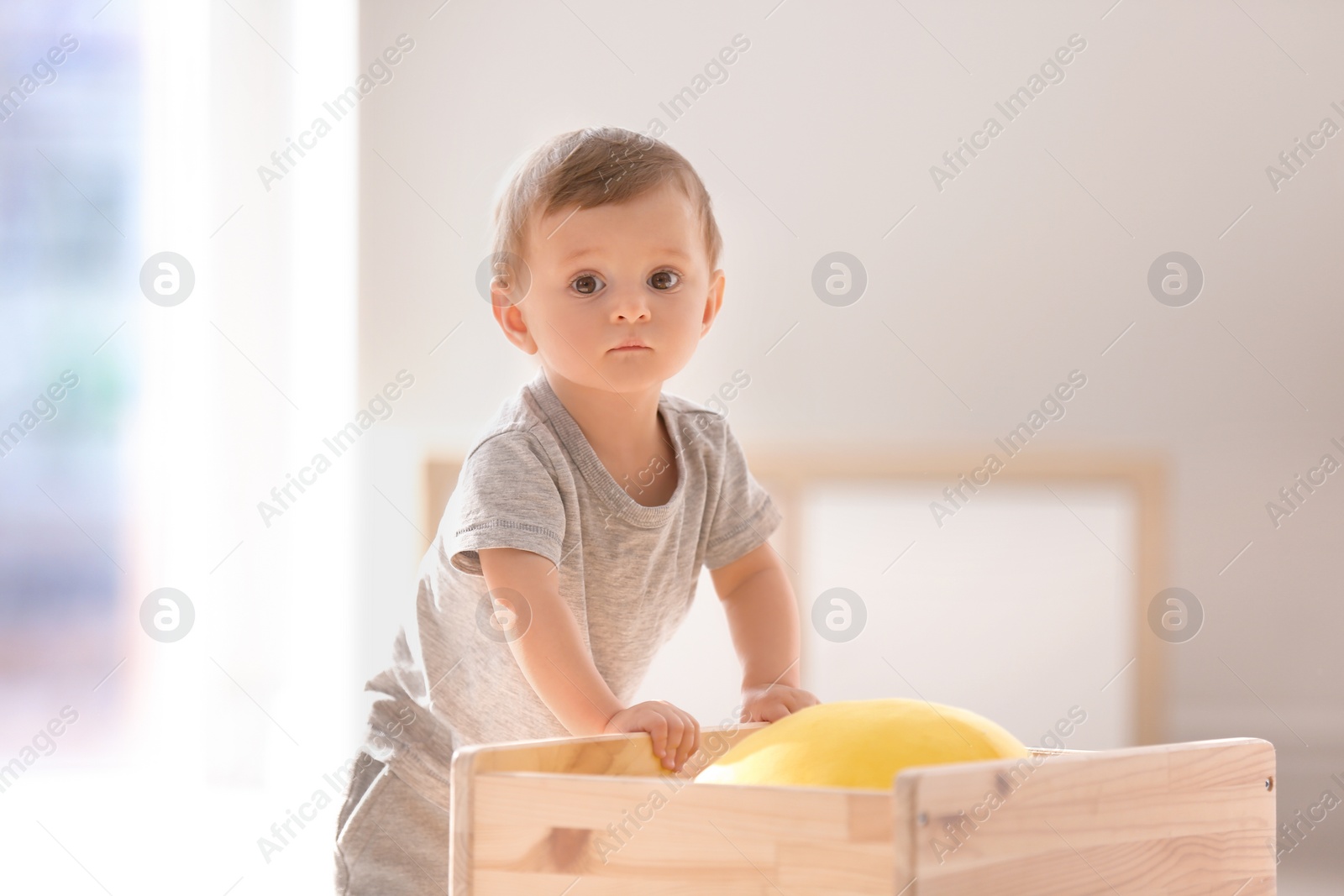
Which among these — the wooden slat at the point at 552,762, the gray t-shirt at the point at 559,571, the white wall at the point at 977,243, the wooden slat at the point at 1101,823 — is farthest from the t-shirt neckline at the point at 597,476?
the white wall at the point at 977,243

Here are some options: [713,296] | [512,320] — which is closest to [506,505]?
[512,320]

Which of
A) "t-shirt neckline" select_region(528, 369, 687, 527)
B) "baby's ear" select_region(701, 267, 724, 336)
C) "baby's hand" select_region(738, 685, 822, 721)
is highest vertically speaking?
"baby's ear" select_region(701, 267, 724, 336)

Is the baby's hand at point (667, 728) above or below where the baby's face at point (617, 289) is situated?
below

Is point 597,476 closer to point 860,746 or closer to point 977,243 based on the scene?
point 860,746

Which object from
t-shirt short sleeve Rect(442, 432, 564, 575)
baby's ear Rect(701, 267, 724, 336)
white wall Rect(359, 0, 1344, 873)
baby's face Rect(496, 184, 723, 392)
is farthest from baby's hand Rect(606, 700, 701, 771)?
white wall Rect(359, 0, 1344, 873)

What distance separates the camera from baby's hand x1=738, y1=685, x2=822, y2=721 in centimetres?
77

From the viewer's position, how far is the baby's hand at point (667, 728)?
2.21 feet

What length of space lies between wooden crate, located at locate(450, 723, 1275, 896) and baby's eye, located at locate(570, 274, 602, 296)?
13.5 inches

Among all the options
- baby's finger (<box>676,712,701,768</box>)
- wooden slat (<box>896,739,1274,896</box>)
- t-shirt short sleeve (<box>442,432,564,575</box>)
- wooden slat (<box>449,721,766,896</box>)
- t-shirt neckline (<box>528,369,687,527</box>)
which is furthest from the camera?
t-shirt neckline (<box>528,369,687,527</box>)

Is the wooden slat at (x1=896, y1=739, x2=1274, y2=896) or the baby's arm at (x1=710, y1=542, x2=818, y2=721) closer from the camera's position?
the wooden slat at (x1=896, y1=739, x2=1274, y2=896)

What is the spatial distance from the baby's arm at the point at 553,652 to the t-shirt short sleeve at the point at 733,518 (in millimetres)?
208

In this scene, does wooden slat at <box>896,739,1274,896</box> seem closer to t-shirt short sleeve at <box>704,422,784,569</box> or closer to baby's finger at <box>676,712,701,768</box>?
baby's finger at <box>676,712,701,768</box>

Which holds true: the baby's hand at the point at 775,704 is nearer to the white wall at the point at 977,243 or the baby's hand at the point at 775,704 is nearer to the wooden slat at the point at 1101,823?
the wooden slat at the point at 1101,823

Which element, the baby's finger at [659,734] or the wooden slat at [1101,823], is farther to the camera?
the baby's finger at [659,734]
